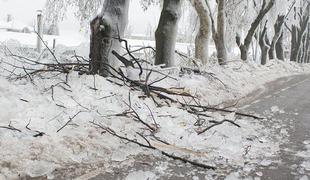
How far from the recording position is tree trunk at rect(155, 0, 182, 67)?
1137cm

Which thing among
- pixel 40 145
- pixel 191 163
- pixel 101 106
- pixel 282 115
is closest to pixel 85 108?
pixel 101 106

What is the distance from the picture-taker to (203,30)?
1619cm

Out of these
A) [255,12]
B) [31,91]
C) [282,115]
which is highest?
[255,12]

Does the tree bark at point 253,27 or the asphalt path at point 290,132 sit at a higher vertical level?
the tree bark at point 253,27

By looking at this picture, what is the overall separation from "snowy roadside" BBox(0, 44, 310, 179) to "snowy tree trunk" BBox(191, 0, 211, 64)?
828 cm

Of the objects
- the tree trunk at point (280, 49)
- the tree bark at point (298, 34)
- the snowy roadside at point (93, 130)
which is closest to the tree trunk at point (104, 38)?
the snowy roadside at point (93, 130)

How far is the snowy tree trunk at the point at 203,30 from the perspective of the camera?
15.8 m

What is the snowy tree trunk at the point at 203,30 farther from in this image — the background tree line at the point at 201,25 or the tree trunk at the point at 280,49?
the tree trunk at the point at 280,49

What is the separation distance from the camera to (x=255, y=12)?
82.4 ft

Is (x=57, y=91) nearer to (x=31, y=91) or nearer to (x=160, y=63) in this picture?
(x=31, y=91)

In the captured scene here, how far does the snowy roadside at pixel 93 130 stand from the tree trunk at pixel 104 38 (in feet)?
1.87

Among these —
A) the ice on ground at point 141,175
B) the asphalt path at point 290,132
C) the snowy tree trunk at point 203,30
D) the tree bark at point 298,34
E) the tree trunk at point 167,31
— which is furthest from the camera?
the tree bark at point 298,34

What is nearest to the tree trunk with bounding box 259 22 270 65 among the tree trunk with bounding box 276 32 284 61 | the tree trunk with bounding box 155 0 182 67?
the tree trunk with bounding box 276 32 284 61

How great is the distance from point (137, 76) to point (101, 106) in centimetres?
233
